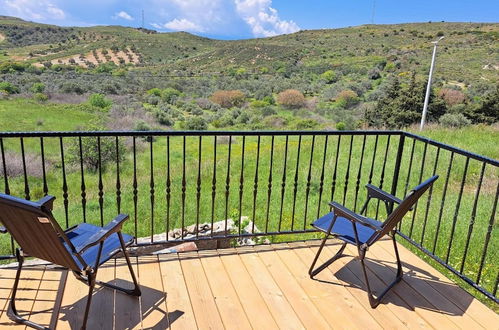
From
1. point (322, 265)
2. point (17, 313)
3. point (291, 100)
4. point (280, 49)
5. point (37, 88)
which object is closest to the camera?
point (17, 313)

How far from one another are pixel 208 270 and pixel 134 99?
2153 centimetres

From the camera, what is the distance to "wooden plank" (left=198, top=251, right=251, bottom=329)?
236 cm

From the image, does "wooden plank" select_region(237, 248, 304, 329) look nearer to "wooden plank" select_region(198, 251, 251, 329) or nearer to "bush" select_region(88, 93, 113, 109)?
"wooden plank" select_region(198, 251, 251, 329)

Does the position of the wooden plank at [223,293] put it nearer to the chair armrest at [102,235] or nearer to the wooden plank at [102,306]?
the wooden plank at [102,306]

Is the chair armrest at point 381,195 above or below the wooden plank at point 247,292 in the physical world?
above

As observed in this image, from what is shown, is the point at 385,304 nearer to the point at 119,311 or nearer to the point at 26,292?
the point at 119,311

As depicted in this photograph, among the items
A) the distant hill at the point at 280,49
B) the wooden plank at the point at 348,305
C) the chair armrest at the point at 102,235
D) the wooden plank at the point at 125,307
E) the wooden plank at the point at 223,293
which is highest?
the distant hill at the point at 280,49

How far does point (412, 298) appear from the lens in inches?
108

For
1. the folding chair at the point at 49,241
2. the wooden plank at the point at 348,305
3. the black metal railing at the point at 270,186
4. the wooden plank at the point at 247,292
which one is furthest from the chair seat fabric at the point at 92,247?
the wooden plank at the point at 348,305

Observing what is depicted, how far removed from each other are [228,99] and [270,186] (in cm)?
2091

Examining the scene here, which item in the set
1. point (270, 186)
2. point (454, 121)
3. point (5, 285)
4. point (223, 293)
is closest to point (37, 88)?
point (454, 121)

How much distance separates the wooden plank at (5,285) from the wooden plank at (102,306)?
1.61ft

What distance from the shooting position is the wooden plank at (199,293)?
2.34 m

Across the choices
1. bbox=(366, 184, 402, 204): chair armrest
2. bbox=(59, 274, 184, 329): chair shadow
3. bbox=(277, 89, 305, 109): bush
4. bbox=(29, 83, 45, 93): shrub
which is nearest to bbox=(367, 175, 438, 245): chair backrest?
bbox=(366, 184, 402, 204): chair armrest
